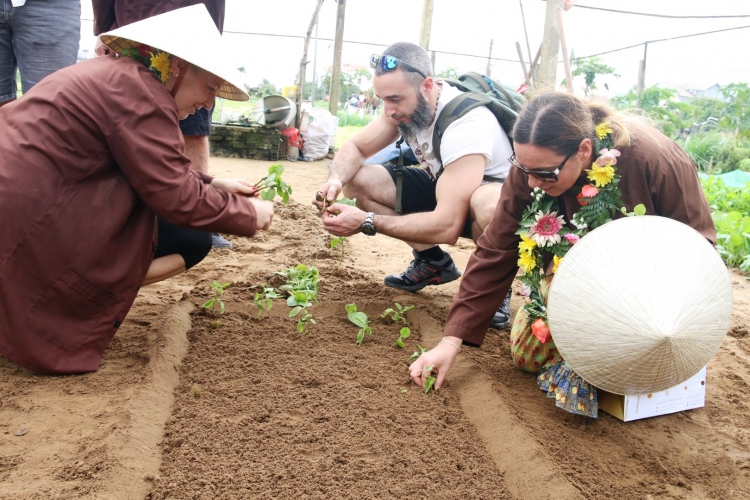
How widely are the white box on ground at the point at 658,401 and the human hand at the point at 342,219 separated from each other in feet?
4.73

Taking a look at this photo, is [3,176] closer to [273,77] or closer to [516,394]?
[516,394]

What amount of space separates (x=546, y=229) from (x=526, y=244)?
97mm

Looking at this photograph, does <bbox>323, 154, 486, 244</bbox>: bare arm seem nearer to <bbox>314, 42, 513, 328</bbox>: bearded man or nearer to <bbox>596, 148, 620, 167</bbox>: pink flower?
<bbox>314, 42, 513, 328</bbox>: bearded man

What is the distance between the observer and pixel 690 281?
1.95 metres

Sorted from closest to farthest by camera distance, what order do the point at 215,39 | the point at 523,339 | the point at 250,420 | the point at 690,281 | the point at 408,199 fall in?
the point at 690,281 < the point at 250,420 < the point at 215,39 < the point at 523,339 < the point at 408,199

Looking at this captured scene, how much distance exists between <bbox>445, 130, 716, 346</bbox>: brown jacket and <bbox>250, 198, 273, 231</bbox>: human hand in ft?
2.86

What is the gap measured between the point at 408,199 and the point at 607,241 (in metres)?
1.97

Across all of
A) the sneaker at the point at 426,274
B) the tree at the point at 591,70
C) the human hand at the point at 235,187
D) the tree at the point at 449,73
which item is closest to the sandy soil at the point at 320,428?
the sneaker at the point at 426,274

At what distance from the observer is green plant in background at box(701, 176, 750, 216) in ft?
19.7

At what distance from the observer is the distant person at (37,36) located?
3.44m

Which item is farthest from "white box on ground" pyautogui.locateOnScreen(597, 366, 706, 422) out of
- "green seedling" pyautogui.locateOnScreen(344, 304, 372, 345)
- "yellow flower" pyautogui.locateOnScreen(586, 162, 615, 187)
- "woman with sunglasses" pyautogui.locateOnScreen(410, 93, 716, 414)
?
"green seedling" pyautogui.locateOnScreen(344, 304, 372, 345)

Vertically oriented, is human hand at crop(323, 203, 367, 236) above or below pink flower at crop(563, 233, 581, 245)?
below

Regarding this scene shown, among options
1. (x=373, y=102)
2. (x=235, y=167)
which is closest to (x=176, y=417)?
(x=235, y=167)

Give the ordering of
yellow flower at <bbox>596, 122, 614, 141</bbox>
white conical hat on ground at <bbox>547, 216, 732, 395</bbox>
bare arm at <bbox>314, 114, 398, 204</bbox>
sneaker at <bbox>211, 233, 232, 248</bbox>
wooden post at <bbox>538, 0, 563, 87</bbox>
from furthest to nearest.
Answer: wooden post at <bbox>538, 0, 563, 87</bbox> → sneaker at <bbox>211, 233, 232, 248</bbox> → bare arm at <bbox>314, 114, 398, 204</bbox> → yellow flower at <bbox>596, 122, 614, 141</bbox> → white conical hat on ground at <bbox>547, 216, 732, 395</bbox>
